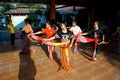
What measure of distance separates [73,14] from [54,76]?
14387 millimetres

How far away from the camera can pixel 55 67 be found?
621 cm

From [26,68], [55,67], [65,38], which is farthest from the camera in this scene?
[55,67]

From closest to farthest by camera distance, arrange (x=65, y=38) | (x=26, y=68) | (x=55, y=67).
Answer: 1. (x=65, y=38)
2. (x=26, y=68)
3. (x=55, y=67)

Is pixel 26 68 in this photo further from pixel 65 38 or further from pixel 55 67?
pixel 65 38

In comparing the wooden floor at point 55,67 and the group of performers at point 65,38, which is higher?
the group of performers at point 65,38

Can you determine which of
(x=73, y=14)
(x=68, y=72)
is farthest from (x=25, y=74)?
(x=73, y=14)

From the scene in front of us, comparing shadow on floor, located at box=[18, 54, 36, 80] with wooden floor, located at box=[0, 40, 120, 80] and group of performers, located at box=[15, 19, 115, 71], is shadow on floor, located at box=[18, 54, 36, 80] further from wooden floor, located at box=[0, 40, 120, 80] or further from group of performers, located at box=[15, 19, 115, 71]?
group of performers, located at box=[15, 19, 115, 71]

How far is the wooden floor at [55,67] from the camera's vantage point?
5348 mm

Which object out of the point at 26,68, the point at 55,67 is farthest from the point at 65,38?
the point at 26,68

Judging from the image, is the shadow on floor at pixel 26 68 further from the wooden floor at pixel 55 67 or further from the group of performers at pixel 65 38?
the group of performers at pixel 65 38

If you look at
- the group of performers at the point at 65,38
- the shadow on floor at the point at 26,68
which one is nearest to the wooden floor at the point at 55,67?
the shadow on floor at the point at 26,68

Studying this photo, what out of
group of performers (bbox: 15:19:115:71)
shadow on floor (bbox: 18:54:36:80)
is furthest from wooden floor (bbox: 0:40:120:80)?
group of performers (bbox: 15:19:115:71)

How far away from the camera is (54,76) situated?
536 centimetres

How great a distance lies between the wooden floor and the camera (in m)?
5.35
